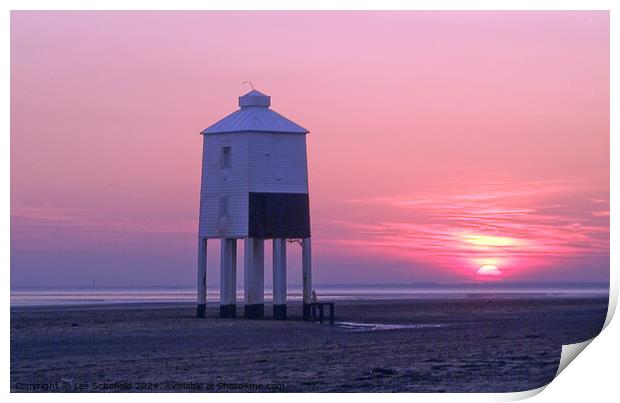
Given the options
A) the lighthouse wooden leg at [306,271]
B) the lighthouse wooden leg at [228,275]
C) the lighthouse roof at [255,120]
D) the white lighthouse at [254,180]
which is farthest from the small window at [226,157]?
the lighthouse wooden leg at [306,271]

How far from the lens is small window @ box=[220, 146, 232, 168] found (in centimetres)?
3672

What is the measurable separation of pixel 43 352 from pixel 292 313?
53.5ft

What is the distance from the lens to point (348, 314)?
44.7 meters

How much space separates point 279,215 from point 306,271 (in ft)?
7.73

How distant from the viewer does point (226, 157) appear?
121 feet

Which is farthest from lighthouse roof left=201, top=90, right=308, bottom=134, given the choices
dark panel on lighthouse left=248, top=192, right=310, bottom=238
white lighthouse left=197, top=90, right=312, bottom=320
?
dark panel on lighthouse left=248, top=192, right=310, bottom=238

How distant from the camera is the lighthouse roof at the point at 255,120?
3625 centimetres

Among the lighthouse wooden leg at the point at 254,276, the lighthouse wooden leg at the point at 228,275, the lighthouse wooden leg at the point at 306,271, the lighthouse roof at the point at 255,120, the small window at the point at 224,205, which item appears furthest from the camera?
the lighthouse wooden leg at the point at 228,275

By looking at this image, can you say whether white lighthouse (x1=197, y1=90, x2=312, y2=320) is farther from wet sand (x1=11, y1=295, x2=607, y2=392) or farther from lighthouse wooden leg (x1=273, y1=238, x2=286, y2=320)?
wet sand (x1=11, y1=295, x2=607, y2=392)

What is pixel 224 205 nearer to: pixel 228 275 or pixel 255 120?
pixel 255 120

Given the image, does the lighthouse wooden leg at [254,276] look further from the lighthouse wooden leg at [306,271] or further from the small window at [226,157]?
the small window at [226,157]

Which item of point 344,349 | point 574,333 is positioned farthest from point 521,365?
point 574,333

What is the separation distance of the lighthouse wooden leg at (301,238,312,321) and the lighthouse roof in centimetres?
336
